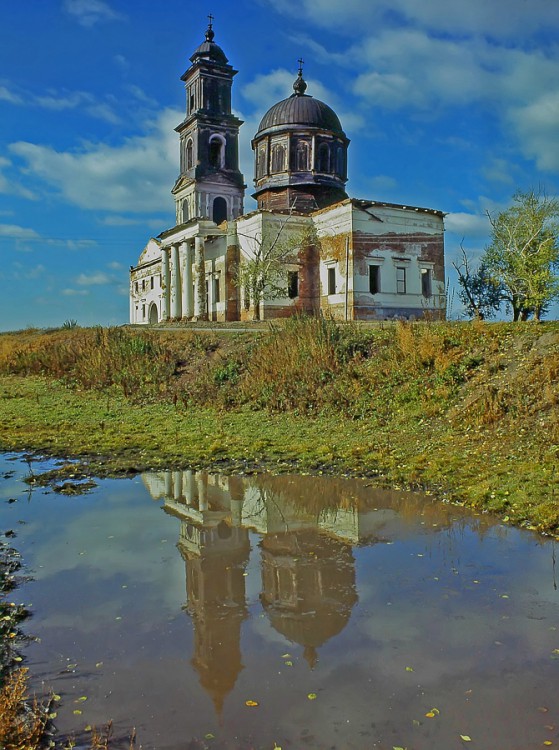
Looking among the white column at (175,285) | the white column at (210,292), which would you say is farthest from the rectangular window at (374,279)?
the white column at (175,285)

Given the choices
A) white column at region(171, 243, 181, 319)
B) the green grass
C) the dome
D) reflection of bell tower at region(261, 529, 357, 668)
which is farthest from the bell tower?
reflection of bell tower at region(261, 529, 357, 668)

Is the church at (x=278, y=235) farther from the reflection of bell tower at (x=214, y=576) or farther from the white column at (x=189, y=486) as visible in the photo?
the reflection of bell tower at (x=214, y=576)

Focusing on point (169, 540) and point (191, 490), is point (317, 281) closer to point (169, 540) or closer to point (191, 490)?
point (191, 490)

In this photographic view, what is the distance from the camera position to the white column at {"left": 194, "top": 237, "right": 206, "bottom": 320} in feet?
141

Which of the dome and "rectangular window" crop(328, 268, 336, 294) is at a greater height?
the dome

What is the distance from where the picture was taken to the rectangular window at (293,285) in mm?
38281

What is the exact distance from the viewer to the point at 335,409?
16.4m

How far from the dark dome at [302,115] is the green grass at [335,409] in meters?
24.0

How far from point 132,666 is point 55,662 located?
61 centimetres

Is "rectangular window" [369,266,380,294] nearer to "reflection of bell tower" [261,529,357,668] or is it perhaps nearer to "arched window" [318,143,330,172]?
"arched window" [318,143,330,172]

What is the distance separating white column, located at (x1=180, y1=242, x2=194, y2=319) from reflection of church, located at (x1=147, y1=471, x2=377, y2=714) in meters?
34.8

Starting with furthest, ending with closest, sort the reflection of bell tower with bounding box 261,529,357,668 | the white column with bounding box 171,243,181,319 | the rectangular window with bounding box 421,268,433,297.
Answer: the white column with bounding box 171,243,181,319
the rectangular window with bounding box 421,268,433,297
the reflection of bell tower with bounding box 261,529,357,668

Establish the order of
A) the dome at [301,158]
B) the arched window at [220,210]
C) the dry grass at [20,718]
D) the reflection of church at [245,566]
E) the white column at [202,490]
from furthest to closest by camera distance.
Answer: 1. the arched window at [220,210]
2. the dome at [301,158]
3. the white column at [202,490]
4. the reflection of church at [245,566]
5. the dry grass at [20,718]

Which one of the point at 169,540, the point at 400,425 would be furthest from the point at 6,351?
the point at 169,540
